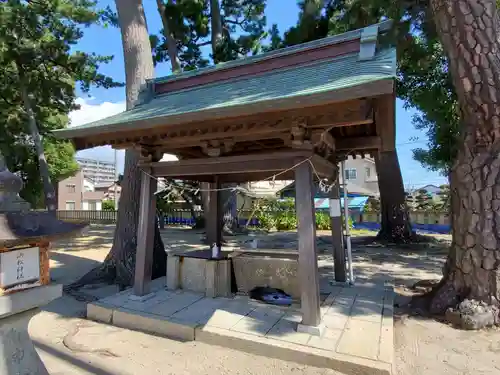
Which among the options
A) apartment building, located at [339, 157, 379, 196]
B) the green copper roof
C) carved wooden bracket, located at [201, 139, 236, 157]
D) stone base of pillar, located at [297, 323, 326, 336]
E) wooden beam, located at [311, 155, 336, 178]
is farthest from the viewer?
apartment building, located at [339, 157, 379, 196]

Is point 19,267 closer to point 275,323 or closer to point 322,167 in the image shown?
point 275,323

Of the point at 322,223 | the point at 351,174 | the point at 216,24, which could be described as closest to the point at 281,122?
the point at 216,24

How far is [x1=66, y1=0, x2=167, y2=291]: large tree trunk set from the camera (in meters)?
6.34

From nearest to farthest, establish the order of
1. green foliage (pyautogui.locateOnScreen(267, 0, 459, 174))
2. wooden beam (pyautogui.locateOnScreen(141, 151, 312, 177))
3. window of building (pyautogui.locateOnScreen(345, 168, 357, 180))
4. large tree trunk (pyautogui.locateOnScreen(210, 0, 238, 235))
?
wooden beam (pyautogui.locateOnScreen(141, 151, 312, 177)), green foliage (pyautogui.locateOnScreen(267, 0, 459, 174)), large tree trunk (pyautogui.locateOnScreen(210, 0, 238, 235)), window of building (pyautogui.locateOnScreen(345, 168, 357, 180))

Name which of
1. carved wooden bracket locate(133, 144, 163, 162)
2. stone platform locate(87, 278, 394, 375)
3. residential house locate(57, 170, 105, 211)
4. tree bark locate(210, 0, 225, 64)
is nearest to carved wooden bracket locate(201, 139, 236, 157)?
carved wooden bracket locate(133, 144, 163, 162)

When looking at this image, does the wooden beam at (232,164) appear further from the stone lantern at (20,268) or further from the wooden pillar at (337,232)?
the stone lantern at (20,268)

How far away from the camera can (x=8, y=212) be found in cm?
210

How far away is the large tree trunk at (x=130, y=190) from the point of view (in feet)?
20.8

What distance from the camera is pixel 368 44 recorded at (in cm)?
367

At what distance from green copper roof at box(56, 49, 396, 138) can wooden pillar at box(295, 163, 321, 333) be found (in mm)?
908

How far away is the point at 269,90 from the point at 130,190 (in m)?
4.22

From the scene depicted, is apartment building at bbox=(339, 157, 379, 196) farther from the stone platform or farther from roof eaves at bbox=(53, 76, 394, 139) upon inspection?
roof eaves at bbox=(53, 76, 394, 139)

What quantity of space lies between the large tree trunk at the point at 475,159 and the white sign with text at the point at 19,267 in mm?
4689

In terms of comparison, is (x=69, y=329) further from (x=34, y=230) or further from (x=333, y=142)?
(x=333, y=142)
